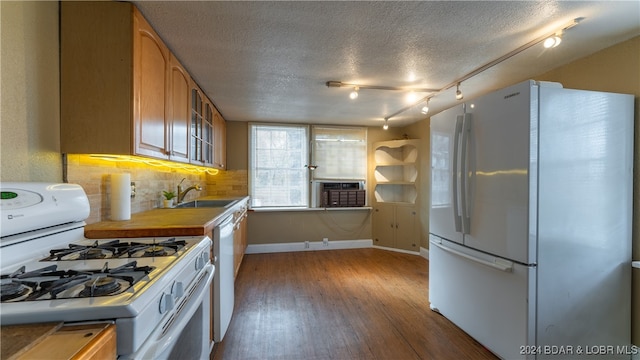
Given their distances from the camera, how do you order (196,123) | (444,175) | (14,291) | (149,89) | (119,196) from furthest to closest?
1. (196,123)
2. (444,175)
3. (119,196)
4. (149,89)
5. (14,291)

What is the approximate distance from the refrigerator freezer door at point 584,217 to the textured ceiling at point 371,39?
43cm

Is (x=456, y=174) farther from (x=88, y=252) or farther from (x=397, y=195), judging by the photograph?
(x=397, y=195)

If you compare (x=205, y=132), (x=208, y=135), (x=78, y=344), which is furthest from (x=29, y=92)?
(x=208, y=135)

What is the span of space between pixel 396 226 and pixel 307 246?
1.50m

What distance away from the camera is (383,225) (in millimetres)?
4426

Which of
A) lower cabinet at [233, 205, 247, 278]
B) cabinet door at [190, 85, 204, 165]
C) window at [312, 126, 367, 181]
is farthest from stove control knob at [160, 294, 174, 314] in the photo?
window at [312, 126, 367, 181]

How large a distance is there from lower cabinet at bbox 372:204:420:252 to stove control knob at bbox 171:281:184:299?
3.77 meters

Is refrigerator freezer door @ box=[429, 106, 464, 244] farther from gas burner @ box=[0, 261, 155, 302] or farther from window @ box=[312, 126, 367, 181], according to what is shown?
window @ box=[312, 126, 367, 181]

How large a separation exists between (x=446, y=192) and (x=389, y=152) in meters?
2.50

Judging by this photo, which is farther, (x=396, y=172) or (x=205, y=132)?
(x=396, y=172)

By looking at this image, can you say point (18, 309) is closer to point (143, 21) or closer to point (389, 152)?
point (143, 21)

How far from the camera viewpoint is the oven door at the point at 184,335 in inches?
28.4

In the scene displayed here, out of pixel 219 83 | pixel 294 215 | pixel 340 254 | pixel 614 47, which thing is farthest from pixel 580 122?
pixel 294 215

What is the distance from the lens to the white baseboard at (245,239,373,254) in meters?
4.17
